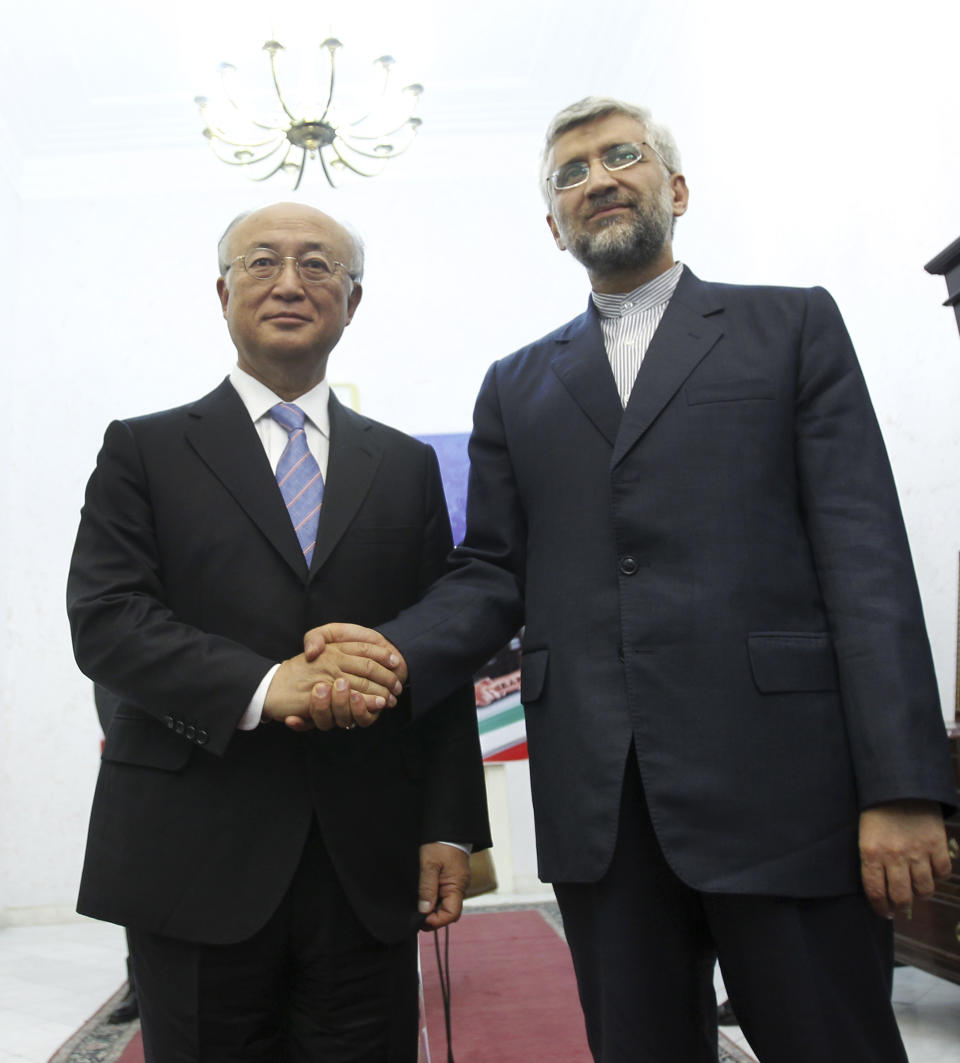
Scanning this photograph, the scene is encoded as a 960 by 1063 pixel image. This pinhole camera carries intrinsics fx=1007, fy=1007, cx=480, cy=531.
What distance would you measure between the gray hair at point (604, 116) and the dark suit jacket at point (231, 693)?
0.65 meters

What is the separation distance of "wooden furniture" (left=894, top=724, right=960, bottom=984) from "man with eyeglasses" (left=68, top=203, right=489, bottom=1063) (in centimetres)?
180

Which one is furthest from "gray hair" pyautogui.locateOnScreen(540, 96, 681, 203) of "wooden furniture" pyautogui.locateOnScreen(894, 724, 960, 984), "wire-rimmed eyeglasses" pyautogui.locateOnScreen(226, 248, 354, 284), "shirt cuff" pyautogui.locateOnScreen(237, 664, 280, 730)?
"wooden furniture" pyautogui.locateOnScreen(894, 724, 960, 984)

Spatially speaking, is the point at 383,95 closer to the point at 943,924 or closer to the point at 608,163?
the point at 608,163

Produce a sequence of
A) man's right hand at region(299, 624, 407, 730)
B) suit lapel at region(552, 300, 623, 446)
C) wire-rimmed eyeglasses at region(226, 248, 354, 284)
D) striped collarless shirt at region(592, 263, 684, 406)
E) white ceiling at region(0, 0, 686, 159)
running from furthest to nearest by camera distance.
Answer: white ceiling at region(0, 0, 686, 159) < wire-rimmed eyeglasses at region(226, 248, 354, 284) < striped collarless shirt at region(592, 263, 684, 406) < suit lapel at region(552, 300, 623, 446) < man's right hand at region(299, 624, 407, 730)

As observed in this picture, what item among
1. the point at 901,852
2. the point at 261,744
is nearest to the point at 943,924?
the point at 901,852

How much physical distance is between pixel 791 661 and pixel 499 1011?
2632 millimetres

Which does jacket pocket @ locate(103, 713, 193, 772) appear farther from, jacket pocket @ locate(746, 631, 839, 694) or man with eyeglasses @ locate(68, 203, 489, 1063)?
jacket pocket @ locate(746, 631, 839, 694)

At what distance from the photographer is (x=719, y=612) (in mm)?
1418

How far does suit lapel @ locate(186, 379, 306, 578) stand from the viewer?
1.60m

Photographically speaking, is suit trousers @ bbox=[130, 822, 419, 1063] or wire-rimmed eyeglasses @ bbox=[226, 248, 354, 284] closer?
suit trousers @ bbox=[130, 822, 419, 1063]

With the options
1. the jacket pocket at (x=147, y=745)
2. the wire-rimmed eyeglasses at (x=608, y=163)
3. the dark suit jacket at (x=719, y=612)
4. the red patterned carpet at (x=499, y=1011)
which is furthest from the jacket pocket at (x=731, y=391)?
the red patterned carpet at (x=499, y=1011)

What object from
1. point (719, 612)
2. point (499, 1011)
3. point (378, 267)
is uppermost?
point (378, 267)

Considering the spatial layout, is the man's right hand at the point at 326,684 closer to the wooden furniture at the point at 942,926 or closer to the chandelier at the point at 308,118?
the wooden furniture at the point at 942,926

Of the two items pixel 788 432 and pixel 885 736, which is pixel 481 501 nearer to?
pixel 788 432
